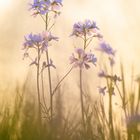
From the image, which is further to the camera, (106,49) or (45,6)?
(45,6)

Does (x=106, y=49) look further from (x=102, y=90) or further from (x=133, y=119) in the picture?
(x=133, y=119)

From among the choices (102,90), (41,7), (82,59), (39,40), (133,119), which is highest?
(41,7)

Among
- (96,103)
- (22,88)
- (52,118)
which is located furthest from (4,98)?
(96,103)

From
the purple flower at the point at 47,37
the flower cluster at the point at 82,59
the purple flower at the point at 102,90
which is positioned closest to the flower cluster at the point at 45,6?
the purple flower at the point at 47,37

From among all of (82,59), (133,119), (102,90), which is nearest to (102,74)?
(102,90)

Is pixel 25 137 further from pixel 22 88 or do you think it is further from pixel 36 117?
pixel 22 88

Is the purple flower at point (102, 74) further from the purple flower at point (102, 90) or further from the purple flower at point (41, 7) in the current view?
the purple flower at point (41, 7)
